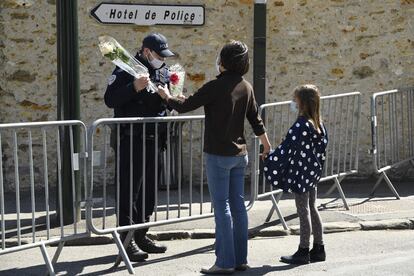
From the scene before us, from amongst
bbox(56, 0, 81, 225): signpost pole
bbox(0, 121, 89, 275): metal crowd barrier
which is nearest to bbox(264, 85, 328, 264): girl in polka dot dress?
bbox(0, 121, 89, 275): metal crowd barrier

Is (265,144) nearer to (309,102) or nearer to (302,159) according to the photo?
(302,159)

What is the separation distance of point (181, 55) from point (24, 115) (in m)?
2.09

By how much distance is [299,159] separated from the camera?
23.0 ft

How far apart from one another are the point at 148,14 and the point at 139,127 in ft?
11.1

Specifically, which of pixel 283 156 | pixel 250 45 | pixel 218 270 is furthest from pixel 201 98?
pixel 250 45

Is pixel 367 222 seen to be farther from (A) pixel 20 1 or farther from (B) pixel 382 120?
(A) pixel 20 1

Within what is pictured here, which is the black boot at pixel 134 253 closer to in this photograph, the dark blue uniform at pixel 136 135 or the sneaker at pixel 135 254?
the sneaker at pixel 135 254

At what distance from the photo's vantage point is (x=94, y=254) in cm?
748

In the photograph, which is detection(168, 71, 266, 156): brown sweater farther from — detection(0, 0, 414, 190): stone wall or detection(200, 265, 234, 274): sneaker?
detection(0, 0, 414, 190): stone wall

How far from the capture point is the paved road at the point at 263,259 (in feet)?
22.5

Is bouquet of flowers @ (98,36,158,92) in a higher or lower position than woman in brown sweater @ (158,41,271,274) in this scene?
higher

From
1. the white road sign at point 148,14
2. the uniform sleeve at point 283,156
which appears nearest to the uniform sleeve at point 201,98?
the uniform sleeve at point 283,156

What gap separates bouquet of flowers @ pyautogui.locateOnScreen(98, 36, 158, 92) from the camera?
22.3 ft

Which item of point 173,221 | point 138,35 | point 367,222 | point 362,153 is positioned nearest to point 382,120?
point 362,153
